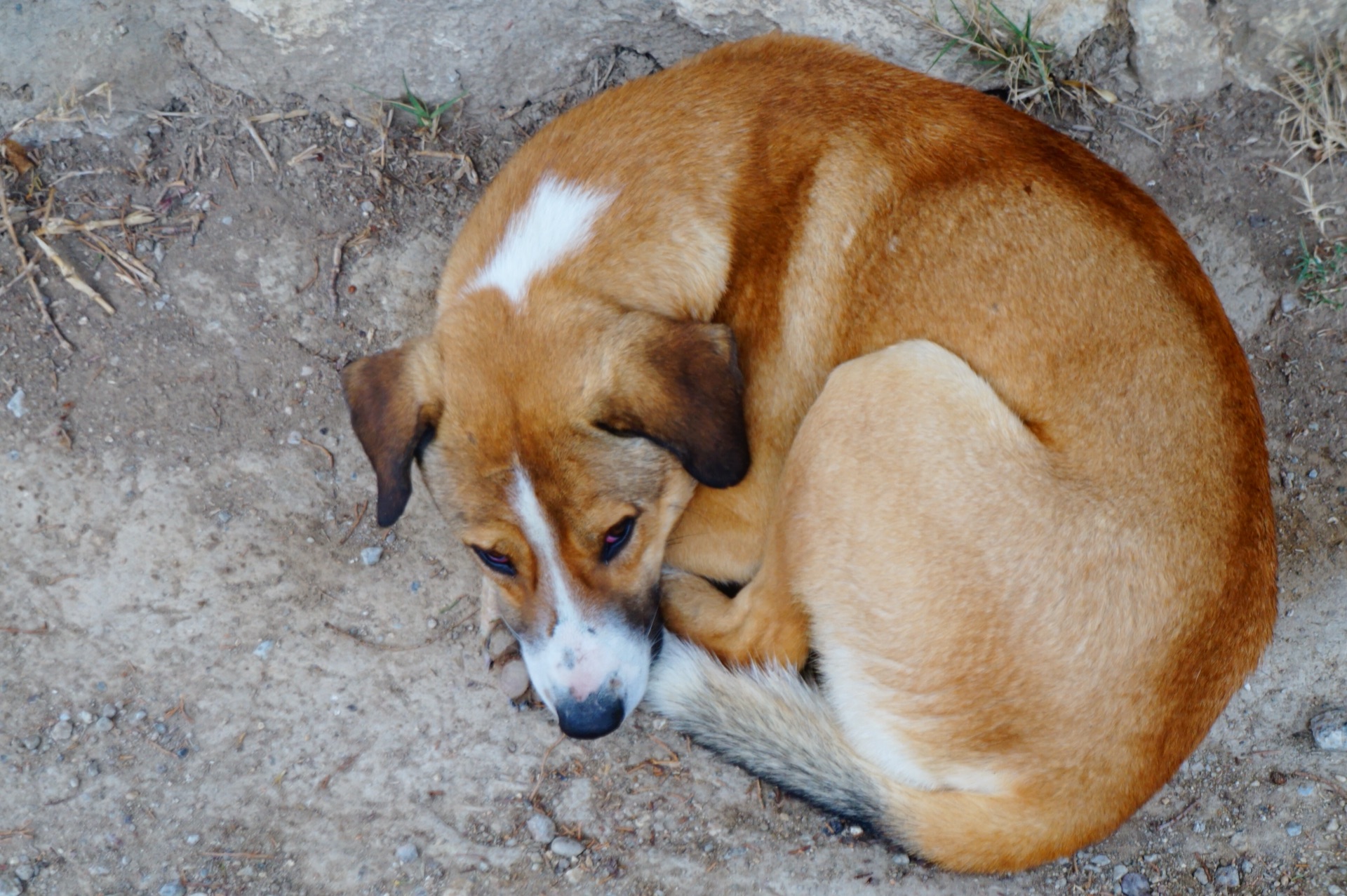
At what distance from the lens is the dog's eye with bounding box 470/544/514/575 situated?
9.86 feet

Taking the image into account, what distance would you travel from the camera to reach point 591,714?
308 cm

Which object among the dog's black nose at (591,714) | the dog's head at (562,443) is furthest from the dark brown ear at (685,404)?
the dog's black nose at (591,714)

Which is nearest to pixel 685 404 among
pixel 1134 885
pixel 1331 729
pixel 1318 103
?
pixel 1134 885

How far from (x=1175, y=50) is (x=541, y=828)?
376cm

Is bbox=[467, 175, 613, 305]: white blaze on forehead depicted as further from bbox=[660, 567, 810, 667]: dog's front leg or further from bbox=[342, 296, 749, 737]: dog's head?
bbox=[660, 567, 810, 667]: dog's front leg

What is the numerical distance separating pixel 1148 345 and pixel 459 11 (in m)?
2.75

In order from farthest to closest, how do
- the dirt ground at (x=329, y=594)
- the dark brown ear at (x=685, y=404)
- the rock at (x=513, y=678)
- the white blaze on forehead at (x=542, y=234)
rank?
1. the rock at (x=513, y=678)
2. the dirt ground at (x=329, y=594)
3. the white blaze on forehead at (x=542, y=234)
4. the dark brown ear at (x=685, y=404)

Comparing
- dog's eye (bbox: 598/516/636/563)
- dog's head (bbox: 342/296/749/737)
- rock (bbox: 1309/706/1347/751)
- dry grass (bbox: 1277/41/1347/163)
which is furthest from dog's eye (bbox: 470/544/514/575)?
dry grass (bbox: 1277/41/1347/163)

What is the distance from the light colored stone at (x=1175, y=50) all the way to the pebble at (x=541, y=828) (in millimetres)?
3627

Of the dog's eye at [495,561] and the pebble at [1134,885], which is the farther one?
the pebble at [1134,885]

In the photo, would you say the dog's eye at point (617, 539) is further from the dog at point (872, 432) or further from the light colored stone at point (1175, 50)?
the light colored stone at point (1175, 50)

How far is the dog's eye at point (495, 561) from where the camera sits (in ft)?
9.86

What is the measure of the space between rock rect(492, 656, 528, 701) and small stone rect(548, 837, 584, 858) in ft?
1.68

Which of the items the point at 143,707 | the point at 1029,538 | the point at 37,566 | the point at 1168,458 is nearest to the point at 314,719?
the point at 143,707
